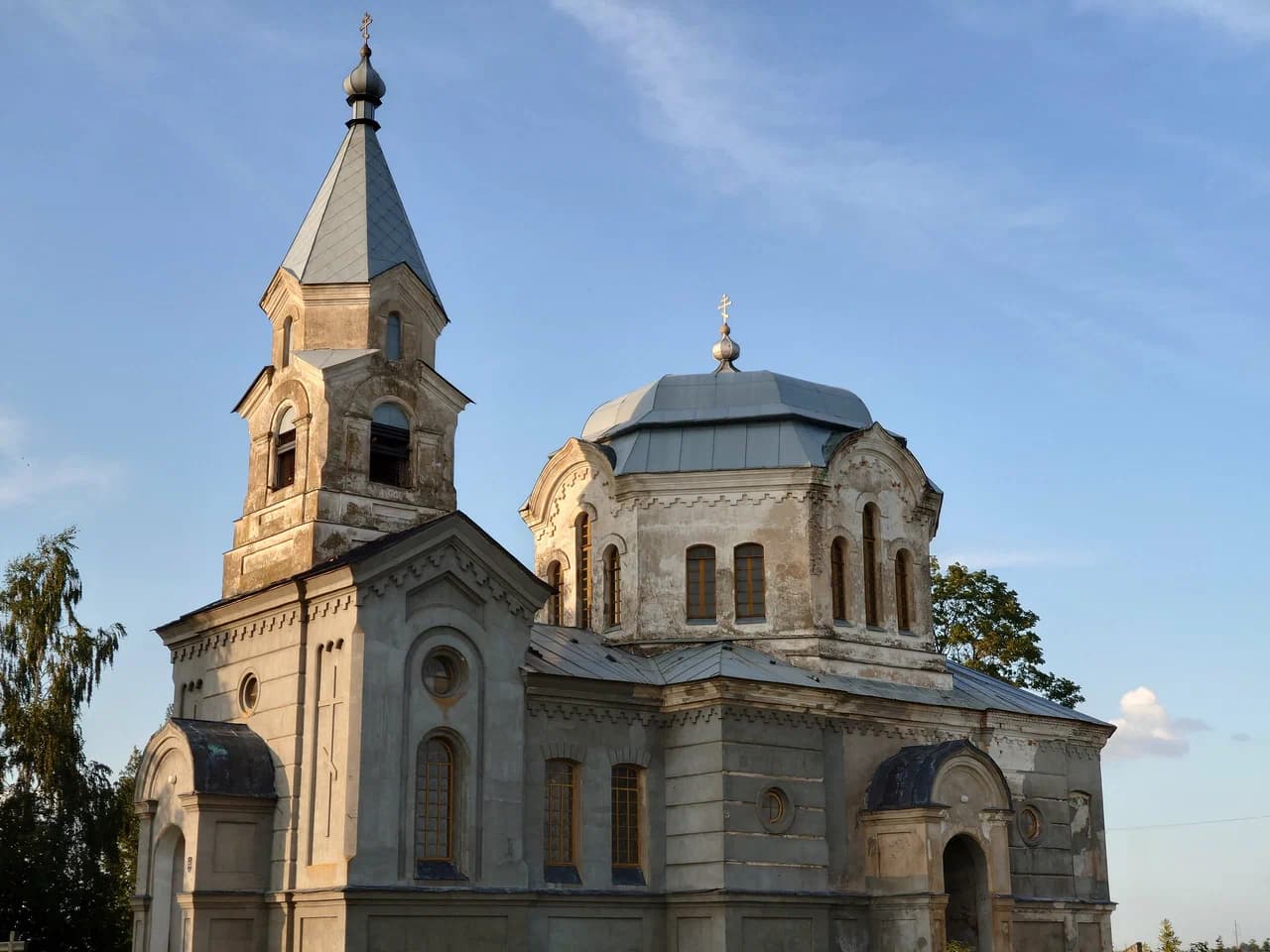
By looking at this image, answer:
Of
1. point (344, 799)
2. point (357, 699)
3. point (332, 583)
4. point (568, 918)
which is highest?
point (332, 583)

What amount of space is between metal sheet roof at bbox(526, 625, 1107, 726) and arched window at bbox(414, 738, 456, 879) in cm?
232

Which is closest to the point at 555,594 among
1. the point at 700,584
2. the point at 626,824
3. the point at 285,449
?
the point at 700,584

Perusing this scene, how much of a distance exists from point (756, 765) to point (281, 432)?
9.76m

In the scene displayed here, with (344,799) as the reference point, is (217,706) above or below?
above

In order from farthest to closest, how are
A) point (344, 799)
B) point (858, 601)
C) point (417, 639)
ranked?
1. point (858, 601)
2. point (417, 639)
3. point (344, 799)

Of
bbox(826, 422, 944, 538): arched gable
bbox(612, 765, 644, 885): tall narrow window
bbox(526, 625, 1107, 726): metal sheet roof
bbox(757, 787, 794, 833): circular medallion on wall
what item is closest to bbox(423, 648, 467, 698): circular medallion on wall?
bbox(526, 625, 1107, 726): metal sheet roof

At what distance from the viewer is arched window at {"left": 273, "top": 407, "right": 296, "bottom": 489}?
24.5 meters

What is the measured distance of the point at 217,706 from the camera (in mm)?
23875

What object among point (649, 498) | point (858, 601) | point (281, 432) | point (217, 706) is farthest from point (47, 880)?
point (858, 601)

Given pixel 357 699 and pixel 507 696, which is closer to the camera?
pixel 357 699

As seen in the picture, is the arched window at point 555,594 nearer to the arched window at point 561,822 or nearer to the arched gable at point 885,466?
the arched gable at point 885,466

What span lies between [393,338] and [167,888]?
9524mm

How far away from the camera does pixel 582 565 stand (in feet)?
99.2

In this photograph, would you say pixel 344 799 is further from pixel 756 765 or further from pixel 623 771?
pixel 756 765
